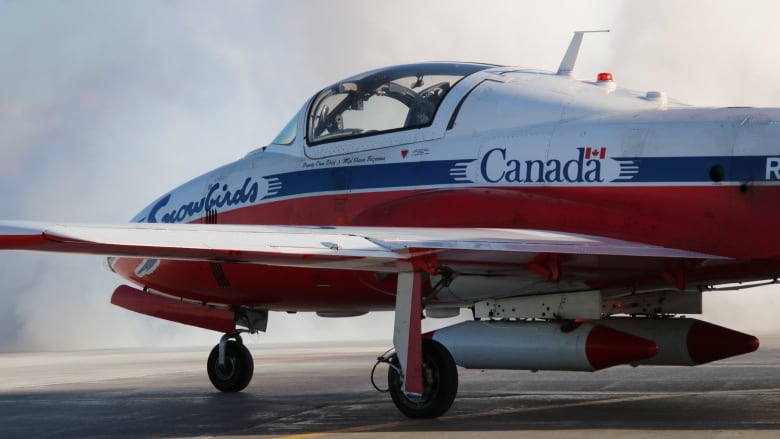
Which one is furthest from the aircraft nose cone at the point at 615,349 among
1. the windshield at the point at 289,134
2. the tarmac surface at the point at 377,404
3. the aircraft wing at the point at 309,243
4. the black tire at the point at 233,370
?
the black tire at the point at 233,370

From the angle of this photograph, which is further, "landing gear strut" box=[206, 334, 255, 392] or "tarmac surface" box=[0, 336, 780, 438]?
"landing gear strut" box=[206, 334, 255, 392]

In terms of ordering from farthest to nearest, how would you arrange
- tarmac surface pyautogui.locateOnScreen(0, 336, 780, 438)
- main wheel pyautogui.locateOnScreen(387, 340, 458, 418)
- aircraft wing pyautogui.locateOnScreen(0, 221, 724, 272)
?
main wheel pyautogui.locateOnScreen(387, 340, 458, 418), tarmac surface pyautogui.locateOnScreen(0, 336, 780, 438), aircraft wing pyautogui.locateOnScreen(0, 221, 724, 272)

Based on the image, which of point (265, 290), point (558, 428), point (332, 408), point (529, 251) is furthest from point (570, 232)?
point (265, 290)

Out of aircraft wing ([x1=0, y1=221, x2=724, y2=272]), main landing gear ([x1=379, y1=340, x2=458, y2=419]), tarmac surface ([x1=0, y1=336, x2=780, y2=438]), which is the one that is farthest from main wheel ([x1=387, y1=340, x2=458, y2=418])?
aircraft wing ([x1=0, y1=221, x2=724, y2=272])

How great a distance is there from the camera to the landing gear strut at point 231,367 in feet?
51.7

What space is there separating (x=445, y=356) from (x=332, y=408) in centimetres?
185

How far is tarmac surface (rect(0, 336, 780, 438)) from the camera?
10.7 meters

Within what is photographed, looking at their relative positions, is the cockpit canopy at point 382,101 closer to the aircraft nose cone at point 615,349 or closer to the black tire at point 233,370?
the black tire at point 233,370

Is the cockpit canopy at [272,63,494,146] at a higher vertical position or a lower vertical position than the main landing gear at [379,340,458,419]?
higher

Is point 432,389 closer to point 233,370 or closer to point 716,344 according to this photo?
point 716,344

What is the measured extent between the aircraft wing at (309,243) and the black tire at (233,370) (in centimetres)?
471

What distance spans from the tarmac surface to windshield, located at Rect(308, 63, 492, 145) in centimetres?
306

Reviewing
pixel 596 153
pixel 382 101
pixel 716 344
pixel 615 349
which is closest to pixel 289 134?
pixel 382 101

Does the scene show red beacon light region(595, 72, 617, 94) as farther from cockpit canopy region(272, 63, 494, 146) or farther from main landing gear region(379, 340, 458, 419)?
main landing gear region(379, 340, 458, 419)
